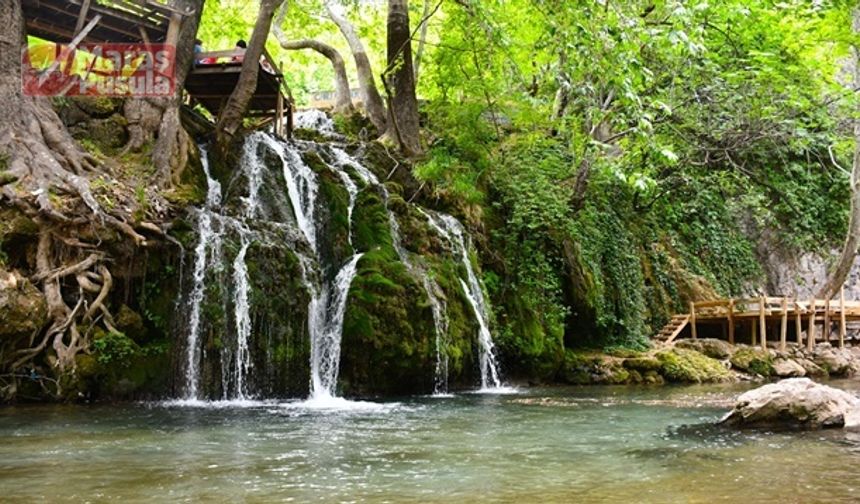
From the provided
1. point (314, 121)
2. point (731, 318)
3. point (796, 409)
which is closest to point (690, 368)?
point (731, 318)

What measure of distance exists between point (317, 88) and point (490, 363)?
3445cm

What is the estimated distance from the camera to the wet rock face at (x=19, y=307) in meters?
9.66

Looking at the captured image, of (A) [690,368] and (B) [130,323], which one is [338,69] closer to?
(A) [690,368]

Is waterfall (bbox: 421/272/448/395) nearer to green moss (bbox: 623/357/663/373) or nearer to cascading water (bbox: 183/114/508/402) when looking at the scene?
cascading water (bbox: 183/114/508/402)

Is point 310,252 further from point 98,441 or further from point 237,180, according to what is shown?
point 98,441

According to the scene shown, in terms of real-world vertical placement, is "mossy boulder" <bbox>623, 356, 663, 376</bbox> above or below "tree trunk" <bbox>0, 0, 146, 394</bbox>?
below

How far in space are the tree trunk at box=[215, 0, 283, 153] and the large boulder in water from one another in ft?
34.7

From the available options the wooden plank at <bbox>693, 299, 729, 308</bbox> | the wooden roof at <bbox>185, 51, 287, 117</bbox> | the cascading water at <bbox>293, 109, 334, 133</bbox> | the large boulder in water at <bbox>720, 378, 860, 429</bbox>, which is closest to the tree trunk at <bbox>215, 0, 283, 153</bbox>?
the wooden roof at <bbox>185, 51, 287, 117</bbox>

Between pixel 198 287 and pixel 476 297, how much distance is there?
585 cm

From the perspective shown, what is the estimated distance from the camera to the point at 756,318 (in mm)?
23156

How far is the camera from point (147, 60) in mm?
14828

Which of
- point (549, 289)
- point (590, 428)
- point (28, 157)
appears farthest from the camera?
point (549, 289)

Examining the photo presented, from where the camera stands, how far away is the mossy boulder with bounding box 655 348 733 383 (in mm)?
17000

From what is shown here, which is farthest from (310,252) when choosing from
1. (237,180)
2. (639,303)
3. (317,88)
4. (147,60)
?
(317,88)
